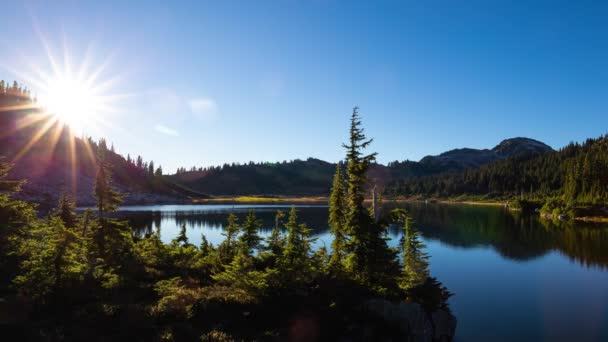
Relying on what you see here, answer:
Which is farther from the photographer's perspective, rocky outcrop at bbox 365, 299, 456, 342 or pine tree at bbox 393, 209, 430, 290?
pine tree at bbox 393, 209, 430, 290

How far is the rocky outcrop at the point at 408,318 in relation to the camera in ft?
61.9

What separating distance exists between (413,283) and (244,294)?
11.8m

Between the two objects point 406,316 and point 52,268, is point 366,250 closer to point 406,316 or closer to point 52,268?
point 406,316

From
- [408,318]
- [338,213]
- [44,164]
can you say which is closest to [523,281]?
[338,213]

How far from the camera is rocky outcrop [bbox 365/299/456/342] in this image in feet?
61.9

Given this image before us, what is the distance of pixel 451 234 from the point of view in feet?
233

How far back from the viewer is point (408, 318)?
19188 mm

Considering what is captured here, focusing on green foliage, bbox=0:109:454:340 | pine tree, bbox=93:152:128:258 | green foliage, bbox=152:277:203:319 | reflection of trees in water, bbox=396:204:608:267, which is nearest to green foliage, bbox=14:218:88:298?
green foliage, bbox=0:109:454:340

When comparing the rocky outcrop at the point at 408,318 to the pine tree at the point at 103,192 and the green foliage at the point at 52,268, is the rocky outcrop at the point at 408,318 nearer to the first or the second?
the green foliage at the point at 52,268

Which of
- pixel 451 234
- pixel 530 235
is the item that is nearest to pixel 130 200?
pixel 451 234

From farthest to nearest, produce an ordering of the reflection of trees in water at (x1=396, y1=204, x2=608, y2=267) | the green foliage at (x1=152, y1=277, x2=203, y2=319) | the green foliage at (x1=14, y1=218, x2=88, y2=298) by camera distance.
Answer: the reflection of trees in water at (x1=396, y1=204, x2=608, y2=267) → the green foliage at (x1=152, y1=277, x2=203, y2=319) → the green foliage at (x1=14, y1=218, x2=88, y2=298)

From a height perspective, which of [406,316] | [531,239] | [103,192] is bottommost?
[531,239]

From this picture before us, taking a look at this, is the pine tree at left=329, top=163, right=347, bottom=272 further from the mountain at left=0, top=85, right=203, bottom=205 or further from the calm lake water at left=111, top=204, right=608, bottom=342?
the mountain at left=0, top=85, right=203, bottom=205

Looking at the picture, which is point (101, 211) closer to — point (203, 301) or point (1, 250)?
point (1, 250)
